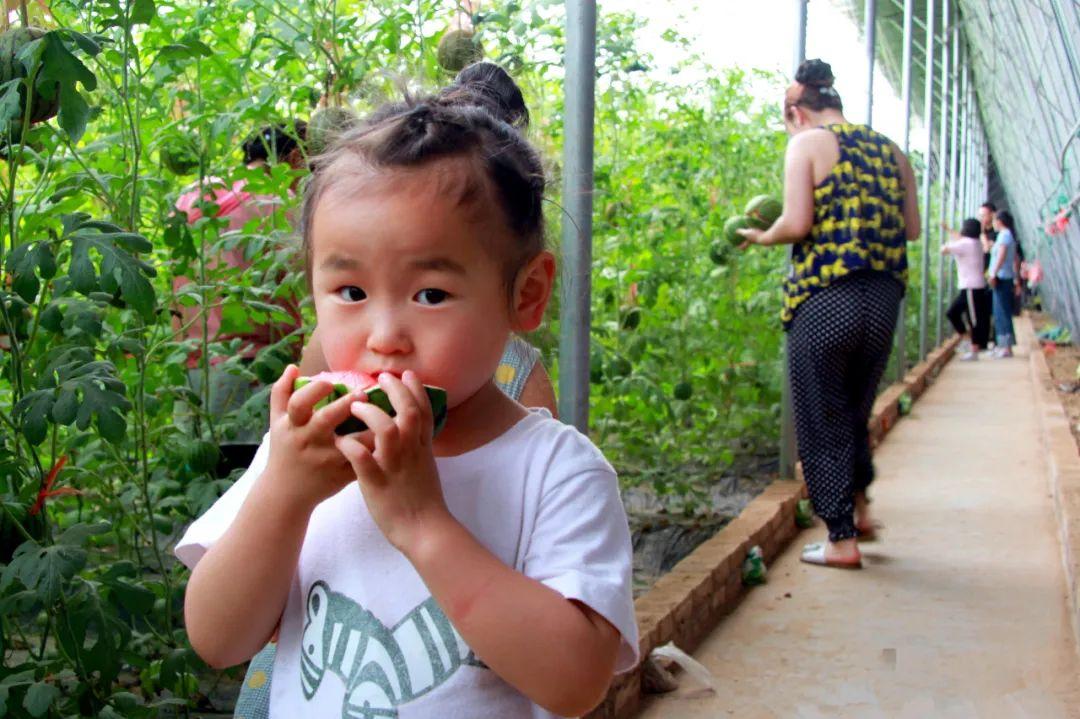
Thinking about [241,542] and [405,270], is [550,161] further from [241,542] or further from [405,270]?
[241,542]

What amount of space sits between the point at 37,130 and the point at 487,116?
125 cm

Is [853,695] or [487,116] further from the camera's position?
[853,695]

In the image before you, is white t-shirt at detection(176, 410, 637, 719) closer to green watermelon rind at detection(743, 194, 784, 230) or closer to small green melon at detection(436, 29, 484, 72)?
small green melon at detection(436, 29, 484, 72)

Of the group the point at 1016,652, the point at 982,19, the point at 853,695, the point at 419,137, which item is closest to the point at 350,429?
the point at 419,137

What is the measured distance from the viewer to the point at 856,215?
15.9 ft

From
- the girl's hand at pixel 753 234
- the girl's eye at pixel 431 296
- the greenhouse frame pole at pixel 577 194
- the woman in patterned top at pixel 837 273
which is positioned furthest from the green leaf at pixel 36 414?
the girl's hand at pixel 753 234

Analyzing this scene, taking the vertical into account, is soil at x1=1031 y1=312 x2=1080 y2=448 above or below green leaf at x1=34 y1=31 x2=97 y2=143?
below

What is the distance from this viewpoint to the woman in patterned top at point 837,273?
4.86 meters

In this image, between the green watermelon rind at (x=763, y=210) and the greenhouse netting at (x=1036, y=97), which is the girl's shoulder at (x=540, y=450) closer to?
the green watermelon rind at (x=763, y=210)

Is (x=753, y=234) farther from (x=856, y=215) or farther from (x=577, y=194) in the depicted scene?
(x=577, y=194)

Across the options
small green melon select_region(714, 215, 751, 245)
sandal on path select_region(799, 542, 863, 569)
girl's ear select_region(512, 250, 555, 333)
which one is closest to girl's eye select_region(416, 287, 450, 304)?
girl's ear select_region(512, 250, 555, 333)

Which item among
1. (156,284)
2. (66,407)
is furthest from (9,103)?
(156,284)

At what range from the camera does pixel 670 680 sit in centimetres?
357

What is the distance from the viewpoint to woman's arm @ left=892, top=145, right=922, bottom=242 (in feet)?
16.4
